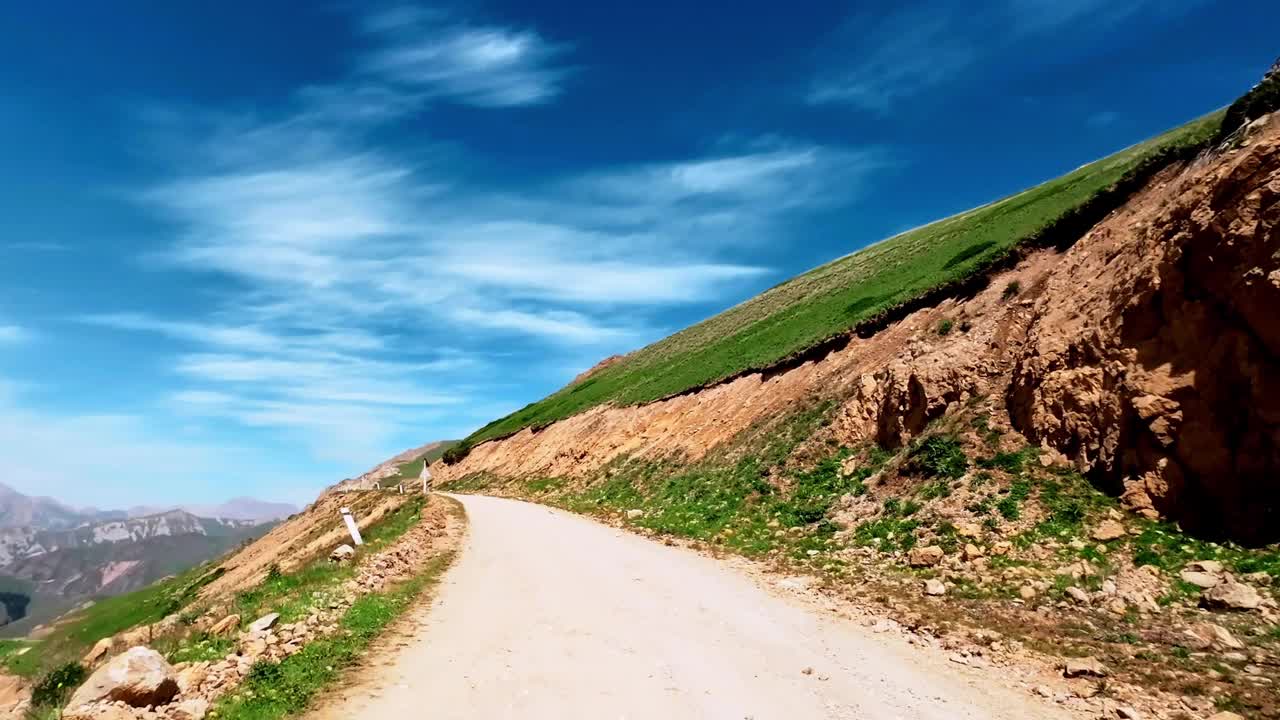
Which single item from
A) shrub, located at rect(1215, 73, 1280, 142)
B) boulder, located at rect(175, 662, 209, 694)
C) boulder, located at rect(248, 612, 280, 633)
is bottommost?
boulder, located at rect(175, 662, 209, 694)

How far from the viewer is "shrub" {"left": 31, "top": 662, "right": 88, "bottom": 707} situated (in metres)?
8.63

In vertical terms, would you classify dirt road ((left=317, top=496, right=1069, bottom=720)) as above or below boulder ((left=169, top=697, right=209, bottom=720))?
below

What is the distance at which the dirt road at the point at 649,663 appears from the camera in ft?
25.1

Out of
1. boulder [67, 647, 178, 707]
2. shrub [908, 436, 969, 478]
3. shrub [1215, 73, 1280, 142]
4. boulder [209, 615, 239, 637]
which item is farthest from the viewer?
shrub [908, 436, 969, 478]

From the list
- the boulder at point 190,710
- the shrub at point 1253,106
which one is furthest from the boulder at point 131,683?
the shrub at point 1253,106

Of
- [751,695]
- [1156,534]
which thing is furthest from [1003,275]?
[751,695]

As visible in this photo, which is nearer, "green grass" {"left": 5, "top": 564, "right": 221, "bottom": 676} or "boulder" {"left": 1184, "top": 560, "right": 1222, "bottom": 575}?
"boulder" {"left": 1184, "top": 560, "right": 1222, "bottom": 575}

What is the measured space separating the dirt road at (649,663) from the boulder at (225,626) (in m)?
3.06

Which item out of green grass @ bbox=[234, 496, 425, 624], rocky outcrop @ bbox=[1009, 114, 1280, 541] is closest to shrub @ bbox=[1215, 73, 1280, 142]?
rocky outcrop @ bbox=[1009, 114, 1280, 541]

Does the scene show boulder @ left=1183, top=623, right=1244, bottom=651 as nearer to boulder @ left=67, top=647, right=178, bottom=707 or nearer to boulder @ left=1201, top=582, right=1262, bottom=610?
Answer: boulder @ left=1201, top=582, right=1262, bottom=610

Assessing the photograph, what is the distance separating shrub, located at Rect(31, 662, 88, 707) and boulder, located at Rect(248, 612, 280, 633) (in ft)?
7.09

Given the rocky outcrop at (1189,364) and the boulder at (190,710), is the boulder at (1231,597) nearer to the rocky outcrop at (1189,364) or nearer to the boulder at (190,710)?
the rocky outcrop at (1189,364)

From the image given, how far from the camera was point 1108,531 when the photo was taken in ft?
41.7

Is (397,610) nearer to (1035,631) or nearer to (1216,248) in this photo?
(1035,631)
